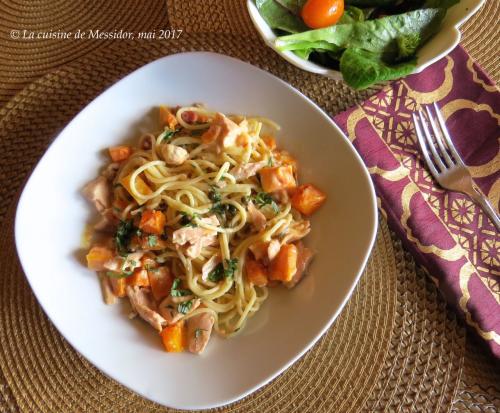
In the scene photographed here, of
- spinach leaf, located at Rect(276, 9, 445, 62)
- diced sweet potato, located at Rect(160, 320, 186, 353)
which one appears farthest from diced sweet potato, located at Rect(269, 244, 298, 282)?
spinach leaf, located at Rect(276, 9, 445, 62)

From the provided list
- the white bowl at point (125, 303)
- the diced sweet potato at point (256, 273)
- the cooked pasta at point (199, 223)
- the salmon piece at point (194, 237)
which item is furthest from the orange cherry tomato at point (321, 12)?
the diced sweet potato at point (256, 273)

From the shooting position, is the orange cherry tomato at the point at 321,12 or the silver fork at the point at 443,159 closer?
the orange cherry tomato at the point at 321,12

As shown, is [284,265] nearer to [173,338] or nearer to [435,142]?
[173,338]

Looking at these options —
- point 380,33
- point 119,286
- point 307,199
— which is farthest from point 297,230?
point 380,33

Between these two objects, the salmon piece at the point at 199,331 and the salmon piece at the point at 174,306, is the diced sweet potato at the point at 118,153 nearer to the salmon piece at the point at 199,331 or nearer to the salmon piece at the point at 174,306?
the salmon piece at the point at 174,306

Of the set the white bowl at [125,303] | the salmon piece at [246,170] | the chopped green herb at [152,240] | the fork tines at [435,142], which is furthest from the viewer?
the fork tines at [435,142]

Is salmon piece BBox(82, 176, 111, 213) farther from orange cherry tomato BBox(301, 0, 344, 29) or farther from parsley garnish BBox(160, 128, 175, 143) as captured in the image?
orange cherry tomato BBox(301, 0, 344, 29)
